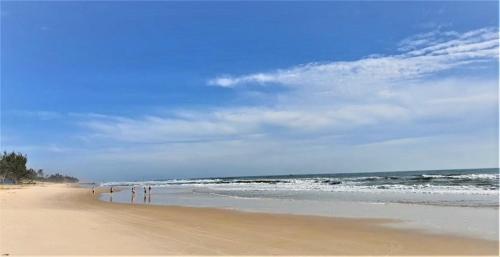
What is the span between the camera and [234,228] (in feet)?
47.0

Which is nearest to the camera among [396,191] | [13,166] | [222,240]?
[222,240]

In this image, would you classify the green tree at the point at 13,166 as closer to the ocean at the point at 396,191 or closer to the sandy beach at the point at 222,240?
the ocean at the point at 396,191

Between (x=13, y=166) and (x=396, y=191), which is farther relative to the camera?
(x=13, y=166)

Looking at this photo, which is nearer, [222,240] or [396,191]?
[222,240]

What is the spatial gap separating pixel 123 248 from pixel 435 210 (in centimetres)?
1461

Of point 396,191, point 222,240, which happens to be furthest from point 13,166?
point 222,240

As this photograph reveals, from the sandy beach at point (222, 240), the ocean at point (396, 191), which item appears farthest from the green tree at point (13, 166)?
the sandy beach at point (222, 240)

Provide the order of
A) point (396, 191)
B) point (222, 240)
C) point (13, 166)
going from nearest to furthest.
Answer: point (222, 240) < point (396, 191) < point (13, 166)

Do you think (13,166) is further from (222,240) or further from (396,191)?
(222,240)

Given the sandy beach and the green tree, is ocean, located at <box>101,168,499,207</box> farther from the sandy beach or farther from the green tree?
the green tree

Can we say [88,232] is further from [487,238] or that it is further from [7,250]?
[487,238]

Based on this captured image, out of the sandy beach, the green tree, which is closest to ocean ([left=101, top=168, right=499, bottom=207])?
the sandy beach

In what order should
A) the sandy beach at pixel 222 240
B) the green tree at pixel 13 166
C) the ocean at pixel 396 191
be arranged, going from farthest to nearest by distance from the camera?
1. the green tree at pixel 13 166
2. the ocean at pixel 396 191
3. the sandy beach at pixel 222 240

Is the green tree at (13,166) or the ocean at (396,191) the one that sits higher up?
the green tree at (13,166)
